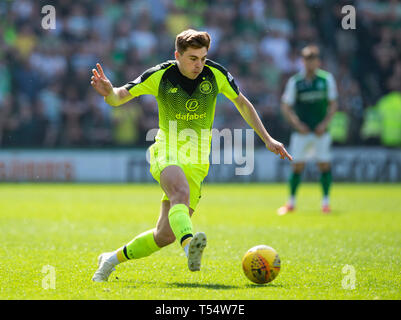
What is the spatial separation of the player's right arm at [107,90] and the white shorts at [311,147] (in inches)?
287

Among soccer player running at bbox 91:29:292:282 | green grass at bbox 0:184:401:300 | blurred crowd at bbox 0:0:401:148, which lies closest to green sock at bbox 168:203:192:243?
soccer player running at bbox 91:29:292:282

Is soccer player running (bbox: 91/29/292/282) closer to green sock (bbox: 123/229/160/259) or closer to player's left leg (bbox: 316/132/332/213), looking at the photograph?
green sock (bbox: 123/229/160/259)

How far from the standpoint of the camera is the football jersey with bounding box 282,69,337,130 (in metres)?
12.9

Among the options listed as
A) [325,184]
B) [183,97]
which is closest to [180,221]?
[183,97]

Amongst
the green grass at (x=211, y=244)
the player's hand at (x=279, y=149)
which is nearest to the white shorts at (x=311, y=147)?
the green grass at (x=211, y=244)

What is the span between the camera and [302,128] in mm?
12875

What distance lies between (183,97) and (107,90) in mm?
683

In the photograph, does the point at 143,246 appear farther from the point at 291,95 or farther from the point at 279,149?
the point at 291,95

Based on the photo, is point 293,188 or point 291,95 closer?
point 293,188

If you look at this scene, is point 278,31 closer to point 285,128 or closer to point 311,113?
point 285,128

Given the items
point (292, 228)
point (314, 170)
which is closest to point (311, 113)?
point (292, 228)

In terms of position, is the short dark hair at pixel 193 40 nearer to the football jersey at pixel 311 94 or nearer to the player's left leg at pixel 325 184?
the player's left leg at pixel 325 184

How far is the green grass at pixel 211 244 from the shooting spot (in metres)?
5.43
